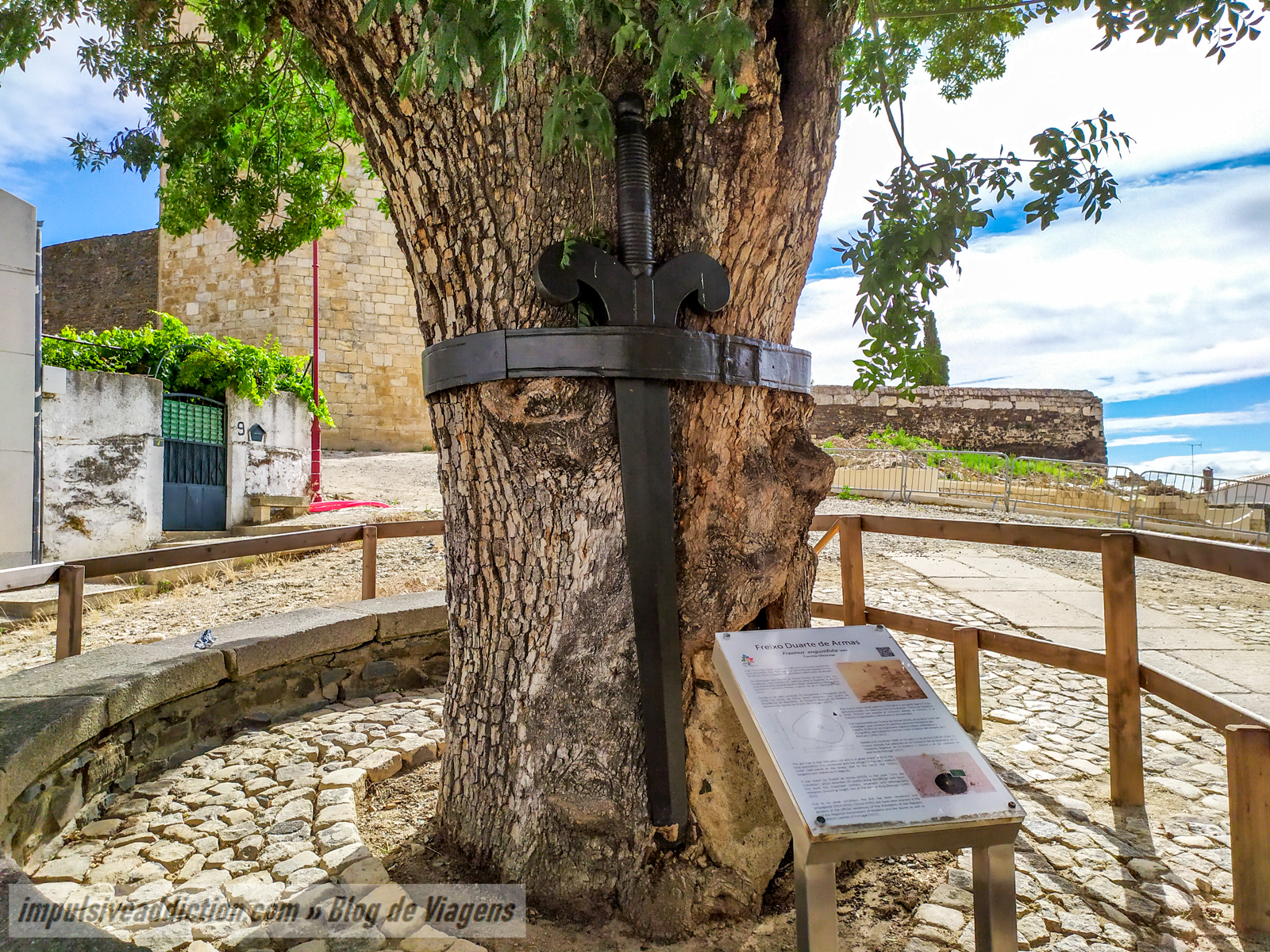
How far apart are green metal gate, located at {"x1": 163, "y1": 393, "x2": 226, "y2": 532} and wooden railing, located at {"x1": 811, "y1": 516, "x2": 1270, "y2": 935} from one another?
8821mm

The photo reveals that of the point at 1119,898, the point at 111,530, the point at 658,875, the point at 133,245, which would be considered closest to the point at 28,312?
the point at 111,530

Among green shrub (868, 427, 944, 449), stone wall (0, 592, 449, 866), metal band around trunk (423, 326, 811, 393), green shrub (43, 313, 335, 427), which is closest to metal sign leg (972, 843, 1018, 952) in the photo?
metal band around trunk (423, 326, 811, 393)

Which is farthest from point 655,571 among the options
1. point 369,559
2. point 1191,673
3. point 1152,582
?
point 1152,582

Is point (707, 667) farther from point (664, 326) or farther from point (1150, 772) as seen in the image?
point (1150, 772)

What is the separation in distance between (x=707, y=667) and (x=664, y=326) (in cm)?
91

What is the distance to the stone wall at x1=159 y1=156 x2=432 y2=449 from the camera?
754 inches

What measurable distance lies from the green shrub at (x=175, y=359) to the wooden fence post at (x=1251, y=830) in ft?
33.6

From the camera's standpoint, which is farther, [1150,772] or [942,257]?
[1150,772]

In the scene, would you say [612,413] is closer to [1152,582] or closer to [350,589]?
[350,589]

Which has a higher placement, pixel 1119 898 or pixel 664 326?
pixel 664 326

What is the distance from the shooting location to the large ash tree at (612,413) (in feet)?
6.44

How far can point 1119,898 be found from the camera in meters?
2.07

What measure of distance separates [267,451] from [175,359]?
1.68 m

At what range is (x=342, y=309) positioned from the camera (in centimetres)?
1925
